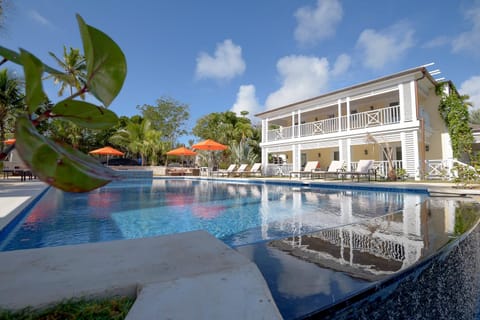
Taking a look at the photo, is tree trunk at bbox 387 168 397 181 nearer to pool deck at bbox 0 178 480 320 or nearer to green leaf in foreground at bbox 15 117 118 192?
pool deck at bbox 0 178 480 320

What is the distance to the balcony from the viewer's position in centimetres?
1277

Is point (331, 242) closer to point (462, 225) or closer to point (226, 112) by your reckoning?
point (462, 225)

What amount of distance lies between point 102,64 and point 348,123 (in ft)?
49.0

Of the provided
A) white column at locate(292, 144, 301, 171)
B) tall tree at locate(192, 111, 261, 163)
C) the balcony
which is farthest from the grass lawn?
tall tree at locate(192, 111, 261, 163)

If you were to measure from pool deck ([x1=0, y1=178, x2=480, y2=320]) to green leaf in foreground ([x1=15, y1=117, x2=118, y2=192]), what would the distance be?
0.80 m

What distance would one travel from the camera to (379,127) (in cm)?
1269

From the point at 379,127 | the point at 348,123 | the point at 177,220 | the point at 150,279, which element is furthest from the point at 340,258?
the point at 348,123

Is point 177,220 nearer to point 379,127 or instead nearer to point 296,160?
point 379,127

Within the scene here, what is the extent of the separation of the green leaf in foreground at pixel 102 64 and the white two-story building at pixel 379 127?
536 inches

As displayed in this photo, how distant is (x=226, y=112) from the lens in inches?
1159

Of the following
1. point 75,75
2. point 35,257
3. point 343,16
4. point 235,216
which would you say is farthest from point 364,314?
point 343,16

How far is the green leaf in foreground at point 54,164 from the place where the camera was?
1.47ft

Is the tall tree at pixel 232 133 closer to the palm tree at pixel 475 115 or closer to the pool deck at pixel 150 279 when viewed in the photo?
the pool deck at pixel 150 279

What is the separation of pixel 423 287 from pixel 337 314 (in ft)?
3.73
